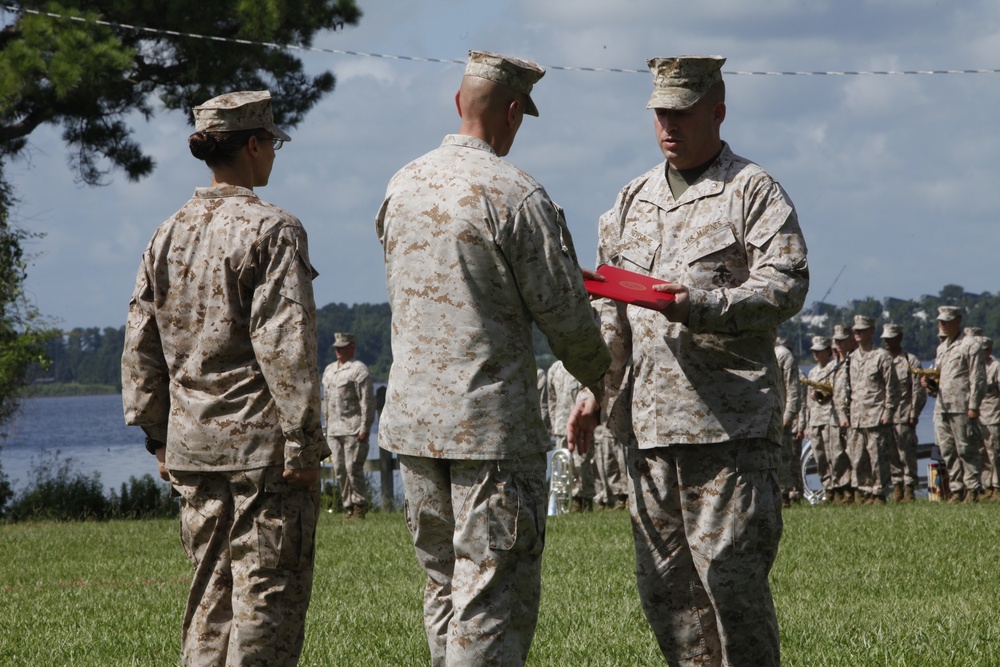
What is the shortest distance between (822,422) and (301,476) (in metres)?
17.0

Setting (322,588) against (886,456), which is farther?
(886,456)

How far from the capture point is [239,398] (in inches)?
172

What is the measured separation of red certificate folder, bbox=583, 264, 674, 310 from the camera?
405cm

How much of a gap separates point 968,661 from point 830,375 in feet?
50.4

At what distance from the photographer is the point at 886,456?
60.3ft

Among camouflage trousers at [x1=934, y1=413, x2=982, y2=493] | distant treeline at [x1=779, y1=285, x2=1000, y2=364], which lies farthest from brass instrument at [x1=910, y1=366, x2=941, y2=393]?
distant treeline at [x1=779, y1=285, x2=1000, y2=364]

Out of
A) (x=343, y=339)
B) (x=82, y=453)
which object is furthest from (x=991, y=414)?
(x=82, y=453)

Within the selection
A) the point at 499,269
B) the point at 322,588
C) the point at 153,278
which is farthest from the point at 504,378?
the point at 322,588

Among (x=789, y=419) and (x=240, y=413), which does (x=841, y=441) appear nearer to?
(x=789, y=419)

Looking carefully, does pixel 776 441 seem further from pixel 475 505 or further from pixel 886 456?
pixel 886 456

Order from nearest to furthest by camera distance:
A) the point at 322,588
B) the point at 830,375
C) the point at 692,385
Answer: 1. the point at 692,385
2. the point at 322,588
3. the point at 830,375

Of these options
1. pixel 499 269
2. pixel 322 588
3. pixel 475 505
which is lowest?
pixel 322 588

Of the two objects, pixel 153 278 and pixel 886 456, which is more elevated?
pixel 153 278

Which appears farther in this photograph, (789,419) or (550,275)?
(789,419)
